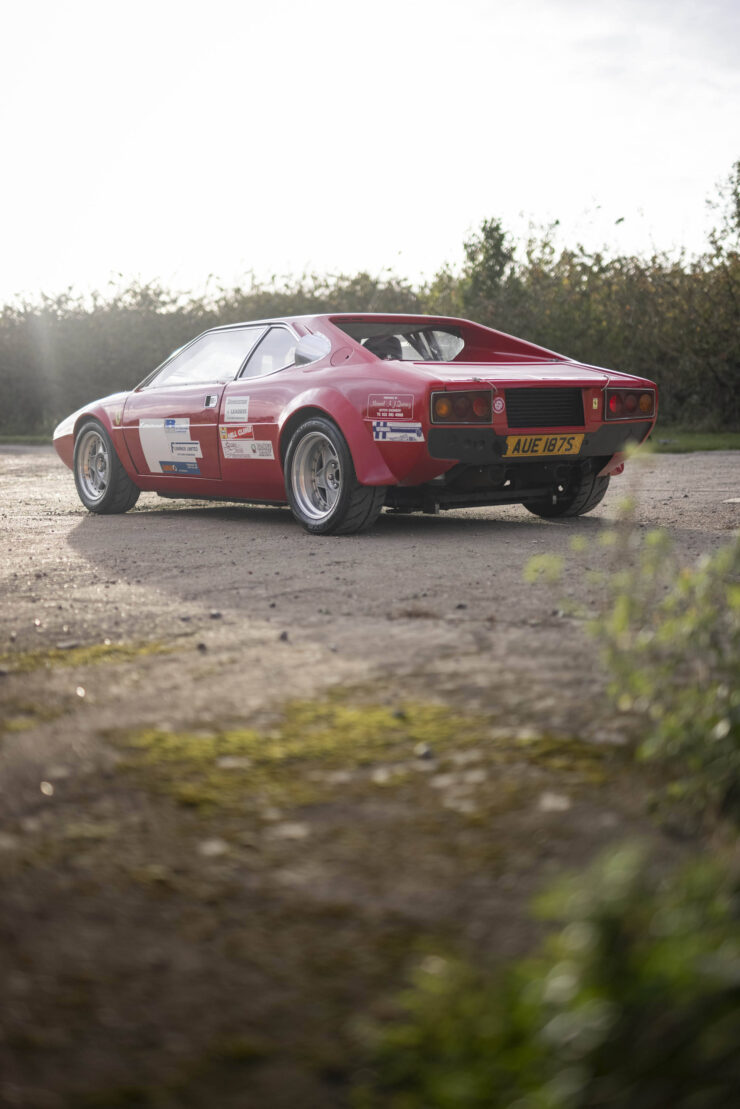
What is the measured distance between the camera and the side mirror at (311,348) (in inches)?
267

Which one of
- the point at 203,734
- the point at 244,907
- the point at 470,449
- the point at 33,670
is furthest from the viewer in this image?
the point at 470,449

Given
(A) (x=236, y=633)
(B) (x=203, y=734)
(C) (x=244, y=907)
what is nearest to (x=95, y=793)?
(B) (x=203, y=734)

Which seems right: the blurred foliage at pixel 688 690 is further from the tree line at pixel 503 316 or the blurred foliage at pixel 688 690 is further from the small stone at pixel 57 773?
the tree line at pixel 503 316

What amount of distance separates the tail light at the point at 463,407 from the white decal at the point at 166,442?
7.31ft

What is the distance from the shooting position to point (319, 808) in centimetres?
226

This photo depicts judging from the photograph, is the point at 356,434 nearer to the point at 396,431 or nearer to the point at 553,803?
the point at 396,431

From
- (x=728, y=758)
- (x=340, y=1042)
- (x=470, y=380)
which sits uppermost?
(x=470, y=380)

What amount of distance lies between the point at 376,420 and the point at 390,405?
0.39 feet

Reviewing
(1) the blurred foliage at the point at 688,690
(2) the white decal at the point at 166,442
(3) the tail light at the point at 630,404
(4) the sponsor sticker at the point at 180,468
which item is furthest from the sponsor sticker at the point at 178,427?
(1) the blurred foliage at the point at 688,690

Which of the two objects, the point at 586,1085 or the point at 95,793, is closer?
the point at 586,1085

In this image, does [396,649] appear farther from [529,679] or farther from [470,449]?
[470,449]

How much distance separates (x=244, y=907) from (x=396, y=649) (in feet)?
5.41

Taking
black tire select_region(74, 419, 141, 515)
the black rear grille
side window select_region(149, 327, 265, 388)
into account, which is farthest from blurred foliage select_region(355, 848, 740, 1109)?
black tire select_region(74, 419, 141, 515)

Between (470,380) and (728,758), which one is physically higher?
(470,380)
